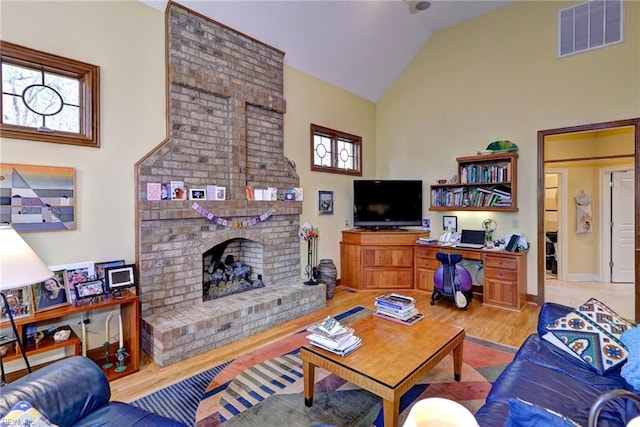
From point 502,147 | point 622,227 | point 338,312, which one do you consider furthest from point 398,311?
point 622,227

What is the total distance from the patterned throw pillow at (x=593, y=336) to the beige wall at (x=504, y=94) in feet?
8.35

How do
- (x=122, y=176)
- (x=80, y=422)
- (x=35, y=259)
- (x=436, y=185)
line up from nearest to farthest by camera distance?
(x=80, y=422) → (x=35, y=259) → (x=122, y=176) → (x=436, y=185)

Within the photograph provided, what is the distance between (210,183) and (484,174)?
3.81m

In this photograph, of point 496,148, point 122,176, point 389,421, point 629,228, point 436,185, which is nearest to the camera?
point 389,421

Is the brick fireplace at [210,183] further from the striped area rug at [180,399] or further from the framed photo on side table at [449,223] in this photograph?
the framed photo on side table at [449,223]

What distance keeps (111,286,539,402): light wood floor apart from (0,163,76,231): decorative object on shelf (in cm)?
140

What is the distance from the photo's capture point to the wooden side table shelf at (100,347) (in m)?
2.31

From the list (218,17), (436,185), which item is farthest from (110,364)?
(436,185)

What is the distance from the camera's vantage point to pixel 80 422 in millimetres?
1507

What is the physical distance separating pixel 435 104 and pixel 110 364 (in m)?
5.51

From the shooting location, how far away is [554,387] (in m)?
1.72

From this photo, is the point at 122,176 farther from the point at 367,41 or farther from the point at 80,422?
the point at 367,41

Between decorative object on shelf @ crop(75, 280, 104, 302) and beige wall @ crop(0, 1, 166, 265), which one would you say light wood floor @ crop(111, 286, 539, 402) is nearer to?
decorative object on shelf @ crop(75, 280, 104, 302)

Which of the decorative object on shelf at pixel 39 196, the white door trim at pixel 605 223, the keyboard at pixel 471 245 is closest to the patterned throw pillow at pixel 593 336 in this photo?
the keyboard at pixel 471 245
